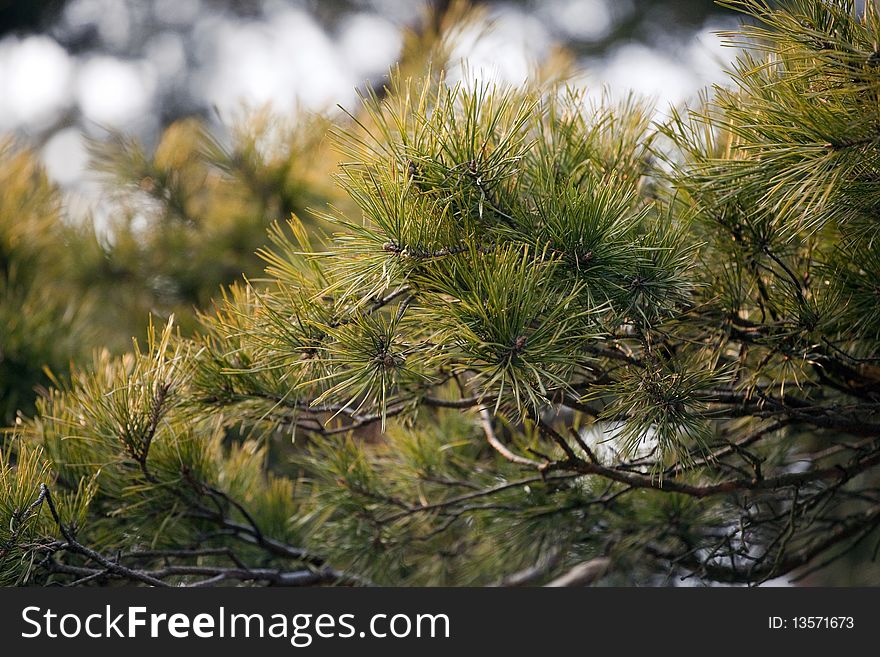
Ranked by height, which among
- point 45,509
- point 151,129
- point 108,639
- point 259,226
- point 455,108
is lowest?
point 108,639

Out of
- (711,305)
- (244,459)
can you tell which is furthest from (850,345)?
(244,459)

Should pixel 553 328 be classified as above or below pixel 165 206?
below

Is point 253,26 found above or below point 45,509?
above

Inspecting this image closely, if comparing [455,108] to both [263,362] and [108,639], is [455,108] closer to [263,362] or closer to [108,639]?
[263,362]

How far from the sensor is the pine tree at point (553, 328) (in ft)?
1.92

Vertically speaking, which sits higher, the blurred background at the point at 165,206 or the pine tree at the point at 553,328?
the blurred background at the point at 165,206

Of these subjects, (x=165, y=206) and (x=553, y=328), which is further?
(x=165, y=206)

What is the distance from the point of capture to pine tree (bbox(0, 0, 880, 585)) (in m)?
0.58

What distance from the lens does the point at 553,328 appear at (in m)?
0.59

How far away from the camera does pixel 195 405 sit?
75 cm

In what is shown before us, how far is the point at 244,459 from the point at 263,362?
36 centimetres

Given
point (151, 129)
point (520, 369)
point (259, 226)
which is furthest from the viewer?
point (151, 129)

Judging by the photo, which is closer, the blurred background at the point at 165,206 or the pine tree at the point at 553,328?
the pine tree at the point at 553,328

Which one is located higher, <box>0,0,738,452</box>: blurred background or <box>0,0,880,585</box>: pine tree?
<box>0,0,738,452</box>: blurred background
